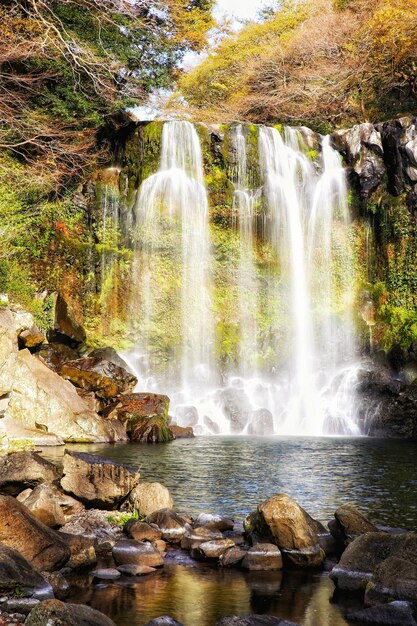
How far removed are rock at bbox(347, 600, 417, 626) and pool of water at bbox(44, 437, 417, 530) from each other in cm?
355

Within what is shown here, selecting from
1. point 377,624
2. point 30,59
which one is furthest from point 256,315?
point 377,624

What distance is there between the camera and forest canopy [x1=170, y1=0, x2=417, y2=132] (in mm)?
35844

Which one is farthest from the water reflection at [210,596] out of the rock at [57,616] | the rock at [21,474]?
the rock at [21,474]

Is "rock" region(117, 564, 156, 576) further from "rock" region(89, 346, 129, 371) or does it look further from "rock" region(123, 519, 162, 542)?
"rock" region(89, 346, 129, 371)

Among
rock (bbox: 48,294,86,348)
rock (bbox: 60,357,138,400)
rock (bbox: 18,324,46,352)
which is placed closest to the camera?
rock (bbox: 18,324,46,352)

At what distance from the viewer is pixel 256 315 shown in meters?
30.7

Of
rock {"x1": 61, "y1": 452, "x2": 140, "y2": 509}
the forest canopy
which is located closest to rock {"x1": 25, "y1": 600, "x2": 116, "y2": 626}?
rock {"x1": 61, "y1": 452, "x2": 140, "y2": 509}

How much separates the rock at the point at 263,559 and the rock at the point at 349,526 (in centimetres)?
101

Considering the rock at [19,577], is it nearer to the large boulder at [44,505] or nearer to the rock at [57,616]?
the rock at [57,616]

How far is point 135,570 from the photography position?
803cm

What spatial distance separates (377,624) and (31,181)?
25511 mm

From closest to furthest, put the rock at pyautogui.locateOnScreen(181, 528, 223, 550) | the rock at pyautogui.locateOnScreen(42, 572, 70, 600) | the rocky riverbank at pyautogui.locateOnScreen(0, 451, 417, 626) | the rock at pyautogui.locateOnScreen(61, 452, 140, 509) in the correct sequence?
the rocky riverbank at pyautogui.locateOnScreen(0, 451, 417, 626)
the rock at pyautogui.locateOnScreen(42, 572, 70, 600)
the rock at pyautogui.locateOnScreen(181, 528, 223, 550)
the rock at pyautogui.locateOnScreen(61, 452, 140, 509)

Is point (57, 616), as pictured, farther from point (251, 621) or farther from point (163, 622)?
point (251, 621)

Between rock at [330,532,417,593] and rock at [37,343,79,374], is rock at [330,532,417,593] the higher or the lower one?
the lower one
